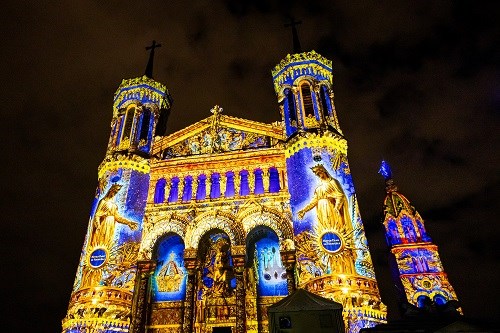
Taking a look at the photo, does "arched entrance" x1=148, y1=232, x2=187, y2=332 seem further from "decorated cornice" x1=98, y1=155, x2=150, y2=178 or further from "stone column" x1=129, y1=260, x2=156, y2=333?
"decorated cornice" x1=98, y1=155, x2=150, y2=178

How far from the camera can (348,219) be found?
62.7 ft

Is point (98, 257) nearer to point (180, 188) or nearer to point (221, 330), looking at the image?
point (180, 188)

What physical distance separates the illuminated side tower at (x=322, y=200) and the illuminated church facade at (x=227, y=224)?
6 centimetres

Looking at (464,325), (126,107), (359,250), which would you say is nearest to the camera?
(464,325)

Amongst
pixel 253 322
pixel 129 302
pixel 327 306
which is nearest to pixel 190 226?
pixel 129 302

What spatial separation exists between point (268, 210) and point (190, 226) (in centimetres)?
463

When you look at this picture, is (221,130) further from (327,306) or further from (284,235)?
(327,306)

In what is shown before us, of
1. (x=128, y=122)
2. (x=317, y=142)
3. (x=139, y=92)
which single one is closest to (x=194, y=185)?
(x=128, y=122)

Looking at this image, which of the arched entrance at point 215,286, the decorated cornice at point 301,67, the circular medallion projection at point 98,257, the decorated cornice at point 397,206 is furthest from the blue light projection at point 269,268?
the decorated cornice at point 397,206

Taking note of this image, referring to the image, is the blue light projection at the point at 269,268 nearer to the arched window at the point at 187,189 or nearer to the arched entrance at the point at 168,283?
the arched entrance at the point at 168,283

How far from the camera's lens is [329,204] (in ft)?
63.5

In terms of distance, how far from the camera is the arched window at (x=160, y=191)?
23.1 m

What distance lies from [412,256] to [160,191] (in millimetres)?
18246

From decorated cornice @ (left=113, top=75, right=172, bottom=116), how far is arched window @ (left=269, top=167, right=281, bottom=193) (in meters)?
11.0
